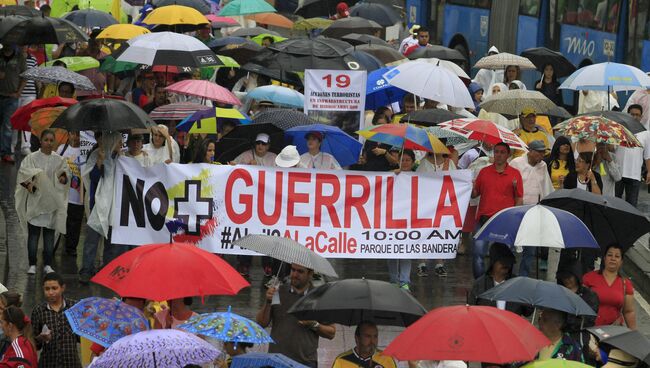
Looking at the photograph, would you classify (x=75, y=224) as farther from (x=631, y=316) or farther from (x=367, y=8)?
(x=367, y=8)

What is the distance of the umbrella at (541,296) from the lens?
1109cm

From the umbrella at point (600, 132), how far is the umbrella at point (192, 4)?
Answer: 9.37m

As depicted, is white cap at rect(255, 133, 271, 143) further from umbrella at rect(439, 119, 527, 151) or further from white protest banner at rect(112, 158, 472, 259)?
umbrella at rect(439, 119, 527, 151)

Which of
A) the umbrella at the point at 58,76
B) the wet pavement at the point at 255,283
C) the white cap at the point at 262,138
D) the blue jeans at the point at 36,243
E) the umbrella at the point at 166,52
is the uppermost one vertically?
the umbrella at the point at 166,52

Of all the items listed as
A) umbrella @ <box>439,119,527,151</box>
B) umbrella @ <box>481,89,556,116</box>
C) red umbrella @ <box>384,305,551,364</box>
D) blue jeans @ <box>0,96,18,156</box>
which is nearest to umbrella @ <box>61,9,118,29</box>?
blue jeans @ <box>0,96,18,156</box>

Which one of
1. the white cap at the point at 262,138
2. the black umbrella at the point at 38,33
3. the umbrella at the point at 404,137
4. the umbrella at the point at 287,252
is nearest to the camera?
the umbrella at the point at 287,252

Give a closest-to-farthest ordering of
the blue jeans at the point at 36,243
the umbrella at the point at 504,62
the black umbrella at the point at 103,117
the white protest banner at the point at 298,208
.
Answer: the black umbrella at the point at 103,117 → the white protest banner at the point at 298,208 → the blue jeans at the point at 36,243 → the umbrella at the point at 504,62

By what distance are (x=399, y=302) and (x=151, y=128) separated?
231 inches

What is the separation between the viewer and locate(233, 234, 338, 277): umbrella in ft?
36.7

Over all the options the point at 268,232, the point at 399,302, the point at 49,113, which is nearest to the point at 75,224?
the point at 49,113

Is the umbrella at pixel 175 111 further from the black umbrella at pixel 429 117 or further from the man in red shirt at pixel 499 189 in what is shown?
the man in red shirt at pixel 499 189

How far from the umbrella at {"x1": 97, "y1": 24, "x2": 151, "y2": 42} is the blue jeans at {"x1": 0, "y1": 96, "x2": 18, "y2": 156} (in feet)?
4.92

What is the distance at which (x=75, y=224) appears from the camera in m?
17.1

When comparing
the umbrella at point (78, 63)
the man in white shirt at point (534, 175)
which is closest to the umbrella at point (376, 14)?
the umbrella at point (78, 63)
